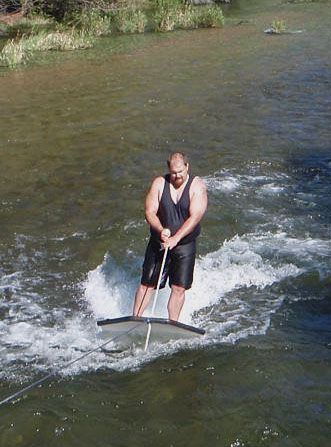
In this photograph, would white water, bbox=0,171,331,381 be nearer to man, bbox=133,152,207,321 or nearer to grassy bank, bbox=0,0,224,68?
man, bbox=133,152,207,321

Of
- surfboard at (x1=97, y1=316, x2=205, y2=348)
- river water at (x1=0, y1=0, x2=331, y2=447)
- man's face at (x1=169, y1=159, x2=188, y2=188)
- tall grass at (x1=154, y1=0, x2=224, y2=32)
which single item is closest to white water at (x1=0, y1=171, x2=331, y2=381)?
river water at (x1=0, y1=0, x2=331, y2=447)

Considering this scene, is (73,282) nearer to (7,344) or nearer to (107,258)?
(107,258)

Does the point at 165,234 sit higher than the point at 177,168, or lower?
lower

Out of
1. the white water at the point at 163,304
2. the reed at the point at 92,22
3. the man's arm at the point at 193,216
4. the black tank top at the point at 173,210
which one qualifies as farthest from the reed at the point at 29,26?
the man's arm at the point at 193,216

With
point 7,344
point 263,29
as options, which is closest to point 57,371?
point 7,344

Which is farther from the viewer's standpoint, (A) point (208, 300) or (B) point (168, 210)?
(A) point (208, 300)

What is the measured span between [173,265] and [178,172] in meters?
1.28

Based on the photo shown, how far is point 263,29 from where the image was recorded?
35938 millimetres

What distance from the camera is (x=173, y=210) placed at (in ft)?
26.2

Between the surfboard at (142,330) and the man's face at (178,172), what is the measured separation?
1655 millimetres

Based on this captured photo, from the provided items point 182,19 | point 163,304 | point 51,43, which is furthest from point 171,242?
point 182,19

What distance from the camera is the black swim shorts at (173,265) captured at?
823 centimetres

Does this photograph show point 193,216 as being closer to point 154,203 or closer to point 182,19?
point 154,203

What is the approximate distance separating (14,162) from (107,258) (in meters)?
6.10
